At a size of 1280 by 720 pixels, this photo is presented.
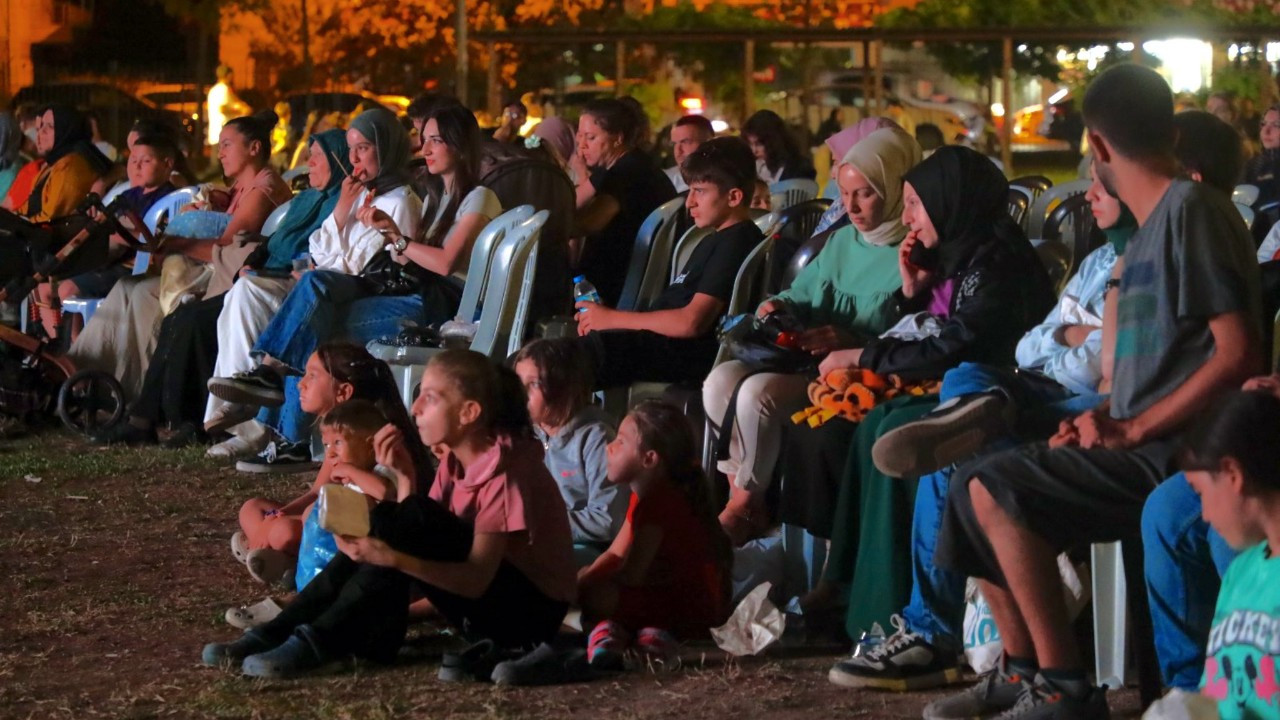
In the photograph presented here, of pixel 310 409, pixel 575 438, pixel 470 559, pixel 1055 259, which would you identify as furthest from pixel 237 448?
pixel 470 559

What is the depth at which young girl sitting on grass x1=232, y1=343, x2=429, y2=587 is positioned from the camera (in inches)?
215

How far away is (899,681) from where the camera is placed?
4.45 meters

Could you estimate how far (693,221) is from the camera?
6.93 meters

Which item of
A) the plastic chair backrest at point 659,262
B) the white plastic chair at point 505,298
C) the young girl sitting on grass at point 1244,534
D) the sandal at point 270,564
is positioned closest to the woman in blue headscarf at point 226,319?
the white plastic chair at point 505,298

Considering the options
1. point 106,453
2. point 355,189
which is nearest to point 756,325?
point 355,189

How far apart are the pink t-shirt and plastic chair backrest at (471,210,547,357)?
231 cm

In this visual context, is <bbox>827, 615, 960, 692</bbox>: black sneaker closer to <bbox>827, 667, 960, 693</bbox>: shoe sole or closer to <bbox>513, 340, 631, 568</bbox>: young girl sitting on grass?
<bbox>827, 667, 960, 693</bbox>: shoe sole

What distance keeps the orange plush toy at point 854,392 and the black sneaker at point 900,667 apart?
673 millimetres

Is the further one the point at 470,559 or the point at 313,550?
the point at 313,550

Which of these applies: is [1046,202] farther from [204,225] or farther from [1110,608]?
[1110,608]

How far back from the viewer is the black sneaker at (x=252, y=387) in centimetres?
771

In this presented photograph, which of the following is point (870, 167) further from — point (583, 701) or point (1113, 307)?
point (583, 701)

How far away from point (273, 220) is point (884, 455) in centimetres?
525

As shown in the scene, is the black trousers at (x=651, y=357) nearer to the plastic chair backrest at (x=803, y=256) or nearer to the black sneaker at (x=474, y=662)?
the plastic chair backrest at (x=803, y=256)
